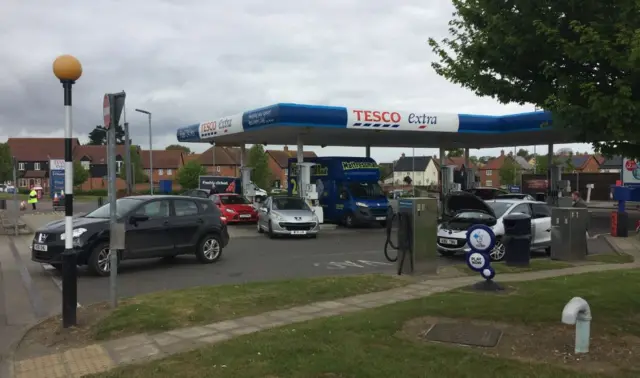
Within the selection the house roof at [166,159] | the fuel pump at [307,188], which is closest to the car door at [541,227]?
the fuel pump at [307,188]

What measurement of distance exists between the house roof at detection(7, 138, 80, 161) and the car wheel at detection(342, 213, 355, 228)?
86.9 meters

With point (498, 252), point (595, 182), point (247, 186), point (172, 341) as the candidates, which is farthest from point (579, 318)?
point (595, 182)

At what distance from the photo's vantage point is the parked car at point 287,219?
18.9 m

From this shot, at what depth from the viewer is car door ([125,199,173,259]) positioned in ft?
38.2

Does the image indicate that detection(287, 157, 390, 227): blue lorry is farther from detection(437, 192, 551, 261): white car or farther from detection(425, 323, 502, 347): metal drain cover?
detection(425, 323, 502, 347): metal drain cover

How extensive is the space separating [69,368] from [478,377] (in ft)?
12.8

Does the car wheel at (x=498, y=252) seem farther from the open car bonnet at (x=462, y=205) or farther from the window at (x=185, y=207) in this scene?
the window at (x=185, y=207)

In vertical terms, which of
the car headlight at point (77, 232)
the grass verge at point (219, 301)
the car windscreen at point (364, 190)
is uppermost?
the car windscreen at point (364, 190)

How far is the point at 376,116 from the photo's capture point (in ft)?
74.2

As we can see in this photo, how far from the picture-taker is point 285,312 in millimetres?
7680

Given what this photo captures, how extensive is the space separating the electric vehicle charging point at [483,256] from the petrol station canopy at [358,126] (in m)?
11.0

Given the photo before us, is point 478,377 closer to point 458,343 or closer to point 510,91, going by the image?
point 458,343

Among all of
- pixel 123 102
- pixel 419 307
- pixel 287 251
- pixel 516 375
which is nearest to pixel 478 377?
→ pixel 516 375

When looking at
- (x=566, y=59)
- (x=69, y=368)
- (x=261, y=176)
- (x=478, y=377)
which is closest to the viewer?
(x=478, y=377)
